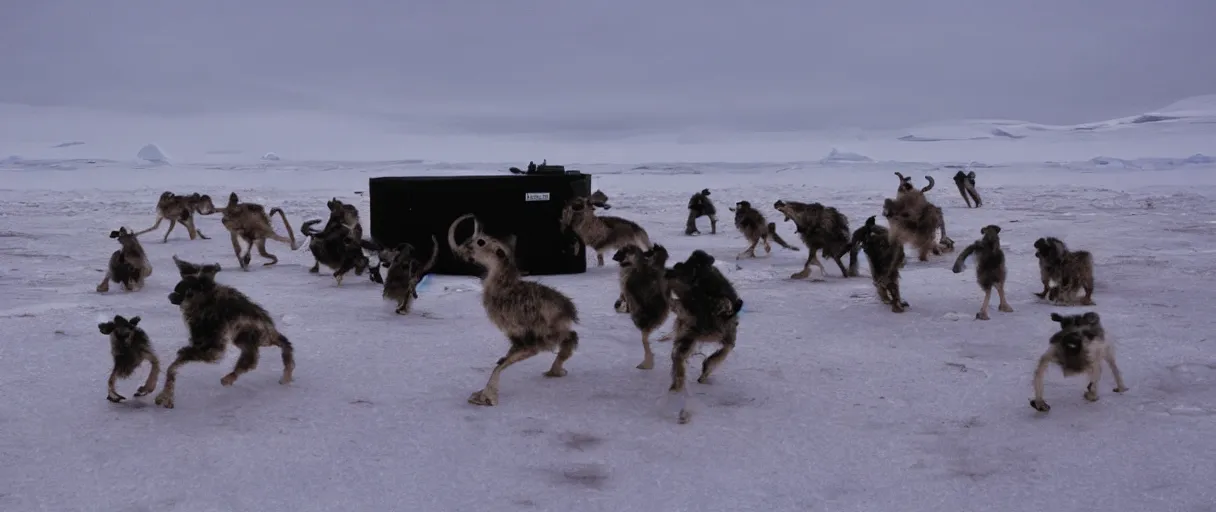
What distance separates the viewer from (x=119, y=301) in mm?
6133

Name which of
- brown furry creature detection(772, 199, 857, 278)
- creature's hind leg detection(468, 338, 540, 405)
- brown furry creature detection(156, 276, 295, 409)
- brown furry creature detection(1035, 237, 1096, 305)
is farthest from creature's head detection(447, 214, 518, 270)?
brown furry creature detection(772, 199, 857, 278)

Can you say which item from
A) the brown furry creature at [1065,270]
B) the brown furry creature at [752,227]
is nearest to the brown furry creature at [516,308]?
the brown furry creature at [1065,270]

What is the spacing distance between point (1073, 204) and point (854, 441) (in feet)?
43.7

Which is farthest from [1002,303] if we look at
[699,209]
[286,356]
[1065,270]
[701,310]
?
[699,209]

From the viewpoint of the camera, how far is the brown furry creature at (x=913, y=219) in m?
6.84

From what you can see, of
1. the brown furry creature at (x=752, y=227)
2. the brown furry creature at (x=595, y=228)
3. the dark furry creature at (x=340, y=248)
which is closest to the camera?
the dark furry creature at (x=340, y=248)

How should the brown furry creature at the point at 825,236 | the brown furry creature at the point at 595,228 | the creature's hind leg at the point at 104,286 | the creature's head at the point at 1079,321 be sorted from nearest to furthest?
1. the creature's head at the point at 1079,321
2. the creature's hind leg at the point at 104,286
3. the brown furry creature at the point at 825,236
4. the brown furry creature at the point at 595,228

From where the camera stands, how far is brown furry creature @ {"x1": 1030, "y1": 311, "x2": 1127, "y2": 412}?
358 cm

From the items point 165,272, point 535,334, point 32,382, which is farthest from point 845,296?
point 165,272

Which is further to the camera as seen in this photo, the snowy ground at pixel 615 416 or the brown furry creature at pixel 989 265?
the brown furry creature at pixel 989 265

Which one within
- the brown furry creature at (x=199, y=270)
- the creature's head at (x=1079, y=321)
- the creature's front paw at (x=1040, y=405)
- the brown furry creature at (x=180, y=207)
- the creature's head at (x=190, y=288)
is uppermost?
the brown furry creature at (x=199, y=270)

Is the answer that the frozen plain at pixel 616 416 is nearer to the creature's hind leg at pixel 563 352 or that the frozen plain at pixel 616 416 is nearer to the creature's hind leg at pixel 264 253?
the creature's hind leg at pixel 563 352

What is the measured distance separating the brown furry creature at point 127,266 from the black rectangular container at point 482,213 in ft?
5.61

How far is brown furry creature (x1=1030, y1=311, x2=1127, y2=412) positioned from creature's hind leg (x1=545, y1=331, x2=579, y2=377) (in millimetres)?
1788
